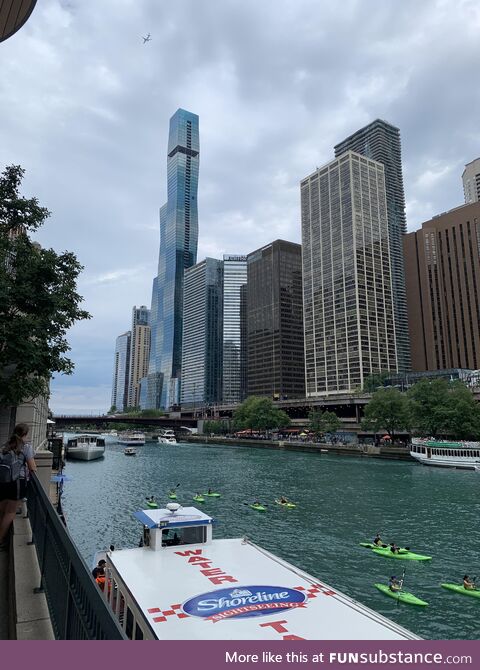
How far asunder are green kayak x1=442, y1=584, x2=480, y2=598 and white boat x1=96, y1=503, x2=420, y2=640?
13503 millimetres

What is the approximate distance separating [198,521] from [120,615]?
4618 mm

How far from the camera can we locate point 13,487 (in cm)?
1072

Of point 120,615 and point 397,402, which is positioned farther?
point 397,402

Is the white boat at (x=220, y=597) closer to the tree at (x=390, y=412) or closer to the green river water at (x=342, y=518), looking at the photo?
the green river water at (x=342, y=518)

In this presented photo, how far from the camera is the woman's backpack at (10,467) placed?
10.6 meters

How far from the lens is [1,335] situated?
1614 cm

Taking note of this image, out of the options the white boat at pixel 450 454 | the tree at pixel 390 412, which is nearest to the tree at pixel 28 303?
Answer: the white boat at pixel 450 454

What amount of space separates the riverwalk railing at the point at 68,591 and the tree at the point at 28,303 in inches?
312

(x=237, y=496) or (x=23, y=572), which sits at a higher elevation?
(x=23, y=572)

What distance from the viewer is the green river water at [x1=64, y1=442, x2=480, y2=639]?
25.2m

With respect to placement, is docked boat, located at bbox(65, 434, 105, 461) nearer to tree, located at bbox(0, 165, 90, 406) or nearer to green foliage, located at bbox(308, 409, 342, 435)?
green foliage, located at bbox(308, 409, 342, 435)

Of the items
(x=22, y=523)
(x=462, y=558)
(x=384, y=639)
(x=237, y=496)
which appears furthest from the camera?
(x=237, y=496)
